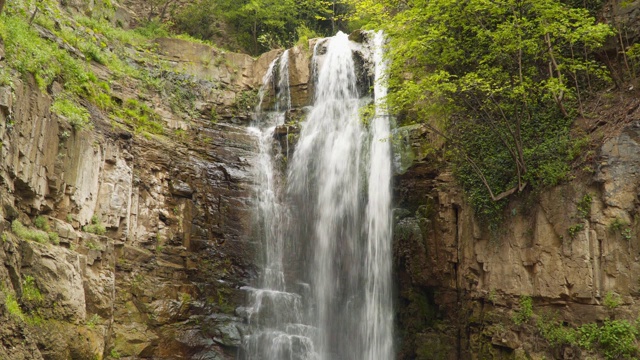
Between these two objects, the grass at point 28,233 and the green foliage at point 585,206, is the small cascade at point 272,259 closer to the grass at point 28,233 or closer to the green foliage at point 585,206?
the grass at point 28,233

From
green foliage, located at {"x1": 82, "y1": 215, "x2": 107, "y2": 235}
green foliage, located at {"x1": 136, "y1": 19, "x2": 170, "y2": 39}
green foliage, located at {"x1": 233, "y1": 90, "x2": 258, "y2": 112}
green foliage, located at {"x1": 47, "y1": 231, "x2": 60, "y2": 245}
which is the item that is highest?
green foliage, located at {"x1": 136, "y1": 19, "x2": 170, "y2": 39}

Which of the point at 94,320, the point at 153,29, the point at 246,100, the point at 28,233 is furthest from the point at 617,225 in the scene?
the point at 153,29

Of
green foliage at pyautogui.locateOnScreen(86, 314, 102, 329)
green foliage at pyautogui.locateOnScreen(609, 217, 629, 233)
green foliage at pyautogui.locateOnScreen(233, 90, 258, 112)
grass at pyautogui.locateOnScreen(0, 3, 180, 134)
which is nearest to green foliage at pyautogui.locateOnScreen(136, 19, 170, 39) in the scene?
grass at pyautogui.locateOnScreen(0, 3, 180, 134)

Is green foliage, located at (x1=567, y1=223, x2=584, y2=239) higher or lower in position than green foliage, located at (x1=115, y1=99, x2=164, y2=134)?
lower

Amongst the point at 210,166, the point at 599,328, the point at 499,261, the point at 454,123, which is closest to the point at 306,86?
the point at 210,166

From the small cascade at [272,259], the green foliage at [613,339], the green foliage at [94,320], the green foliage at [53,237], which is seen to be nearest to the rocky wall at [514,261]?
the green foliage at [613,339]

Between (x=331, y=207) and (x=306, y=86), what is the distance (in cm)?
552

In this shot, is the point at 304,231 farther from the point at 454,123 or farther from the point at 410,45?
the point at 410,45

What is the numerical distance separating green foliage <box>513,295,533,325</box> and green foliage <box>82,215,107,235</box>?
9774 mm

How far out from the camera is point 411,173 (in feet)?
49.8

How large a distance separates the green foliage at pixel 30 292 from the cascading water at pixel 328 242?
19.2 feet

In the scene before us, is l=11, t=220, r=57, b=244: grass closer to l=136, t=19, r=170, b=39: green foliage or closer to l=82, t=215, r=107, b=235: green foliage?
l=82, t=215, r=107, b=235: green foliage

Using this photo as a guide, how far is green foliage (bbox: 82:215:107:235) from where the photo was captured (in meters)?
12.0

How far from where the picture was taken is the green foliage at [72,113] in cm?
1176
